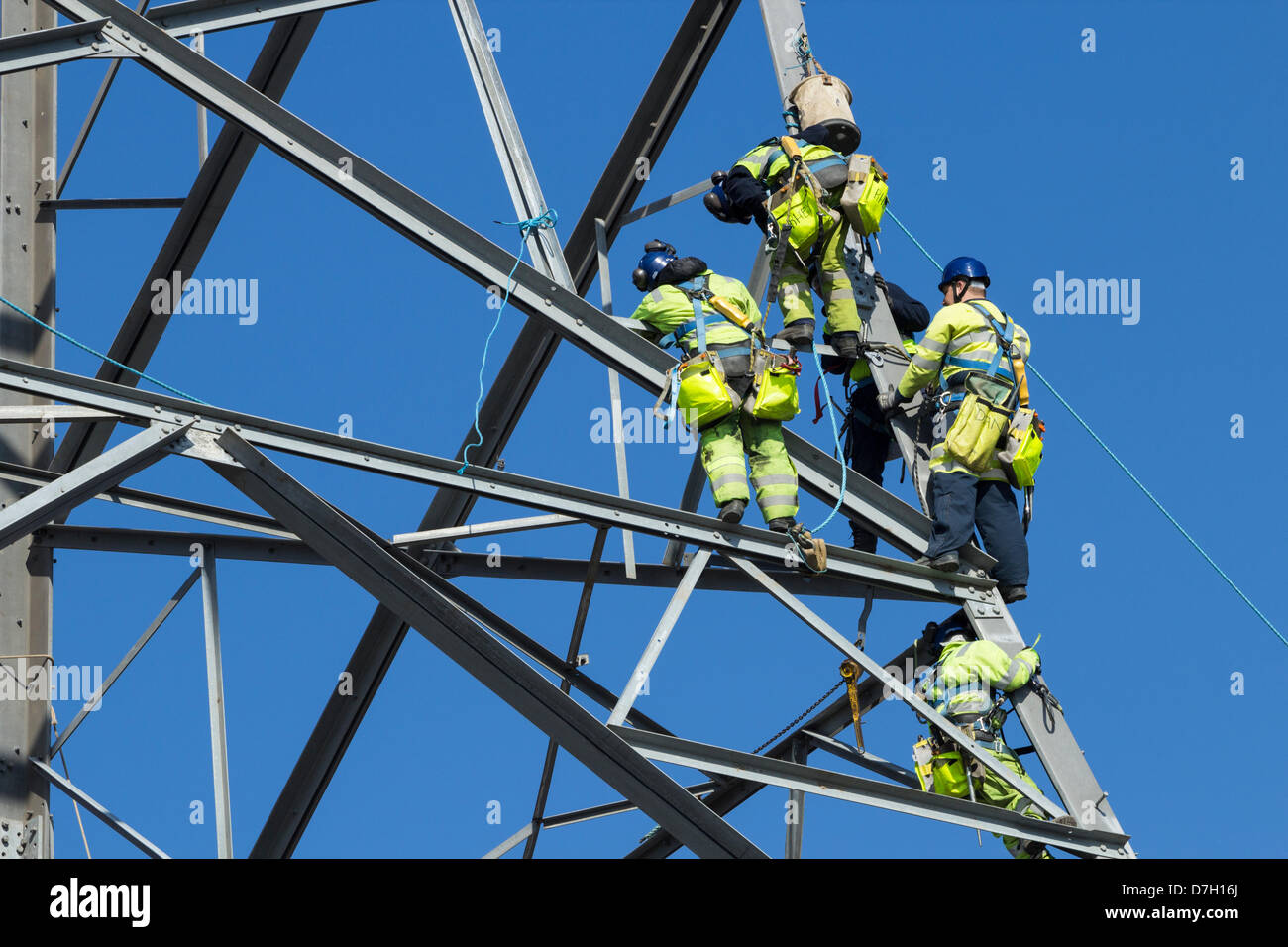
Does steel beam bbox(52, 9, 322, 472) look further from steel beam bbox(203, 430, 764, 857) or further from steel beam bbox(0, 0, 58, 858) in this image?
steel beam bbox(203, 430, 764, 857)

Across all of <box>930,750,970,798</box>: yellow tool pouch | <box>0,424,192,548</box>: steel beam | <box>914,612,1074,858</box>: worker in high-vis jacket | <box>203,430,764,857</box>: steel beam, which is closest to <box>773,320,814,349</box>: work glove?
<box>914,612,1074,858</box>: worker in high-vis jacket

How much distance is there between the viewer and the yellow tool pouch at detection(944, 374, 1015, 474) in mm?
13922

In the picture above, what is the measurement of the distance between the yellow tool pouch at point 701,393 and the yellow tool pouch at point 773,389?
0.73 ft

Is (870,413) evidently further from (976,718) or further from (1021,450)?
(976,718)

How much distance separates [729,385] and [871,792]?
2770mm

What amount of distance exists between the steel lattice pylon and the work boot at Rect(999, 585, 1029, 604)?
216mm

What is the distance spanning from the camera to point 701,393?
1319cm

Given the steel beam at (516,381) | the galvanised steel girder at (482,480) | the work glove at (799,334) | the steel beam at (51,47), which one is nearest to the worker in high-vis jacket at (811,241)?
the work glove at (799,334)

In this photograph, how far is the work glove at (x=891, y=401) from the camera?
47.7ft

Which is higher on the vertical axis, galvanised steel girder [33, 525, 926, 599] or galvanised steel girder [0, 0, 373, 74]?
galvanised steel girder [0, 0, 373, 74]
